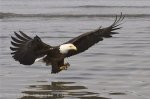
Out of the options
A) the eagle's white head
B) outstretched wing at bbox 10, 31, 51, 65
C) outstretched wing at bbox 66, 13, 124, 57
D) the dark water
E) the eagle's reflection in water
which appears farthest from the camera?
outstretched wing at bbox 66, 13, 124, 57

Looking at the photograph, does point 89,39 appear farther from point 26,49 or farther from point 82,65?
point 26,49

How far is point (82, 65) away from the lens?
971 centimetres

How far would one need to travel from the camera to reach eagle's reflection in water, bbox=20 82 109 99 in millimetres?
7539

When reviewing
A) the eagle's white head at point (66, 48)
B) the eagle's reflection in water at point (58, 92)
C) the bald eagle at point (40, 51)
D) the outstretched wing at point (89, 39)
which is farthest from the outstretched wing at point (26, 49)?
the outstretched wing at point (89, 39)

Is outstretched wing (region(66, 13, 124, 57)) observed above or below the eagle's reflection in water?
above

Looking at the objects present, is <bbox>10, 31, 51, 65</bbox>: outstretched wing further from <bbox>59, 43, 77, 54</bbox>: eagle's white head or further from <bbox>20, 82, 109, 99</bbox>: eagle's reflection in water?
<bbox>20, 82, 109, 99</bbox>: eagle's reflection in water

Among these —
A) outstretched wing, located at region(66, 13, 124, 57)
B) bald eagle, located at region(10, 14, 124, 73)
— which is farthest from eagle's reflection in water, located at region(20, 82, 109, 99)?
outstretched wing, located at region(66, 13, 124, 57)

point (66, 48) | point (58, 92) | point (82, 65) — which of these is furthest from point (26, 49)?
point (82, 65)

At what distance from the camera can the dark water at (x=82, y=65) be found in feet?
25.6

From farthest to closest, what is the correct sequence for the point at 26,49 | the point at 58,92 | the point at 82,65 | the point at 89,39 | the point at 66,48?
the point at 82,65 < the point at 89,39 < the point at 66,48 < the point at 26,49 < the point at 58,92

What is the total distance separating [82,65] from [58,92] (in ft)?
6.15

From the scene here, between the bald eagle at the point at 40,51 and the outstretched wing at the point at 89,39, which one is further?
the outstretched wing at the point at 89,39

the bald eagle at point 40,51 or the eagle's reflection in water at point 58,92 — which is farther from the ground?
the bald eagle at point 40,51

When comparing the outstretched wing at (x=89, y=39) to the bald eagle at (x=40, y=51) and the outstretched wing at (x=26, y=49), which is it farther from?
the outstretched wing at (x=26, y=49)
